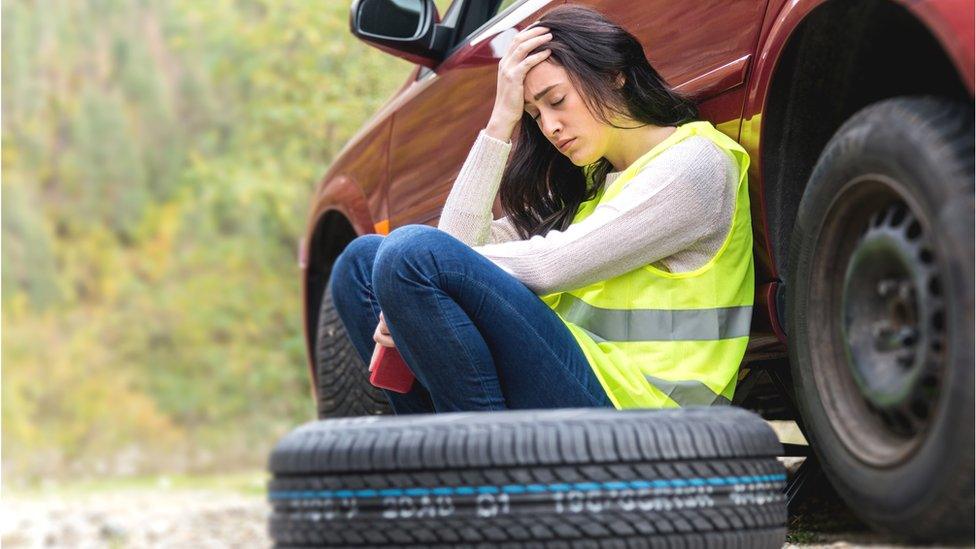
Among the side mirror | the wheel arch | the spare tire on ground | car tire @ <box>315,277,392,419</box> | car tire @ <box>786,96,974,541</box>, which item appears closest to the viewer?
car tire @ <box>786,96,974,541</box>

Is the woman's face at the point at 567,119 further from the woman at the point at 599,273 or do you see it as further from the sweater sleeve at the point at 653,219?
the sweater sleeve at the point at 653,219

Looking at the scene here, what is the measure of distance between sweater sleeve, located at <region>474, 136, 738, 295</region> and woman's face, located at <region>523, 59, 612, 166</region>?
18 centimetres

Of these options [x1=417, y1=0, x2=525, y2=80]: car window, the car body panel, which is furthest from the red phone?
[x1=417, y1=0, x2=525, y2=80]: car window

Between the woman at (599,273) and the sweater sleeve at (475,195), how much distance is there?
0.54 feet

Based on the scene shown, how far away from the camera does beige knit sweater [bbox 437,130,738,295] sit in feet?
7.11

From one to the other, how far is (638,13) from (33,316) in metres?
16.7

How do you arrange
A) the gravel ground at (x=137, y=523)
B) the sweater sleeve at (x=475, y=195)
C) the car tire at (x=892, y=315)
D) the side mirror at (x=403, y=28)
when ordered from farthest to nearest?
the gravel ground at (x=137, y=523) < the side mirror at (x=403, y=28) < the sweater sleeve at (x=475, y=195) < the car tire at (x=892, y=315)

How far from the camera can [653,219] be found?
218cm

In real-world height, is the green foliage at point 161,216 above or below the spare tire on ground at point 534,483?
below

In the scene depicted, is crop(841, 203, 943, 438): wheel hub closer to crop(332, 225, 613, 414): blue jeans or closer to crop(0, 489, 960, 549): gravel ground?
crop(332, 225, 613, 414): blue jeans

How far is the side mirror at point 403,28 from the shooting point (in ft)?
11.3

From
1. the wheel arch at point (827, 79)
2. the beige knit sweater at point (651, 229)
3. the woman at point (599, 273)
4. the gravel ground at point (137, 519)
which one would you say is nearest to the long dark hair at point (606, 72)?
the woman at point (599, 273)

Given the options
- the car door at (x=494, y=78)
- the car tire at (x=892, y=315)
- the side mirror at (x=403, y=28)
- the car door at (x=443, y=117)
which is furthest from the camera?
the side mirror at (x=403, y=28)

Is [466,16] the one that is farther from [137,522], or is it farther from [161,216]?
[161,216]
